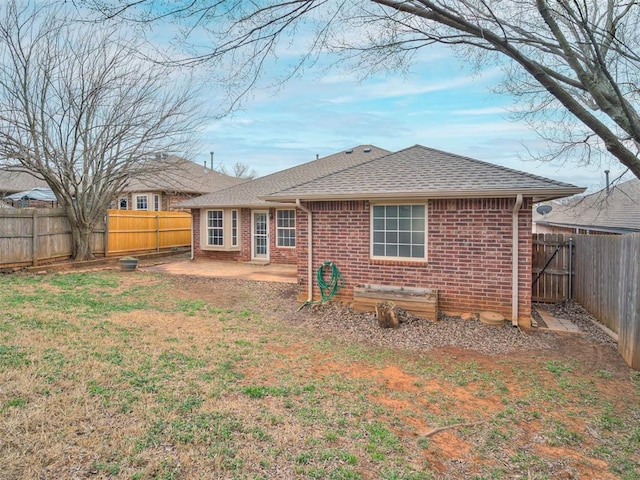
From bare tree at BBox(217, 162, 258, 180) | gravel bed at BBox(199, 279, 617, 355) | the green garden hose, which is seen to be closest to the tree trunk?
gravel bed at BBox(199, 279, 617, 355)

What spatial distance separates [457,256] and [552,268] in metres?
3.19

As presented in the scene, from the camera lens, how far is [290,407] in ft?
12.4

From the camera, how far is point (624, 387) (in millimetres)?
4566

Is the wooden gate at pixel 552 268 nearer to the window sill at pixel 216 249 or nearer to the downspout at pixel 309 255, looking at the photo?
the downspout at pixel 309 255

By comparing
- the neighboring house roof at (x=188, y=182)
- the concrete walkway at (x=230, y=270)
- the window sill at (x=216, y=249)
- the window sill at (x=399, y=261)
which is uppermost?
the neighboring house roof at (x=188, y=182)

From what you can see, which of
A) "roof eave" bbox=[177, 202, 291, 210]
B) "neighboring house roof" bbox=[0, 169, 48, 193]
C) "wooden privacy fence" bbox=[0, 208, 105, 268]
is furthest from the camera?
"neighboring house roof" bbox=[0, 169, 48, 193]

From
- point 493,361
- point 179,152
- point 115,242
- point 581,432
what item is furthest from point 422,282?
point 115,242

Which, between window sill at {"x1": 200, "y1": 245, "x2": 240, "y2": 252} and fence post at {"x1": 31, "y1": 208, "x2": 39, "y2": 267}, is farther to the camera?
window sill at {"x1": 200, "y1": 245, "x2": 240, "y2": 252}

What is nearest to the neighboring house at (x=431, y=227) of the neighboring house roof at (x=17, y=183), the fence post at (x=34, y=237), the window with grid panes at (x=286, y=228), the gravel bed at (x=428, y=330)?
the gravel bed at (x=428, y=330)

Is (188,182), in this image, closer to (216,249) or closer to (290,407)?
(216,249)

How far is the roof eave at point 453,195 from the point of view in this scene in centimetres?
649

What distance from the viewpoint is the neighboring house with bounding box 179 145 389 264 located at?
14.8m

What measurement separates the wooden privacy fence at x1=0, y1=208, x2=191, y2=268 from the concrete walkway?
2184mm

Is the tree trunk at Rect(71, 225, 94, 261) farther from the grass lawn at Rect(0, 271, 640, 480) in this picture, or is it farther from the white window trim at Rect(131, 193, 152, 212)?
the white window trim at Rect(131, 193, 152, 212)
